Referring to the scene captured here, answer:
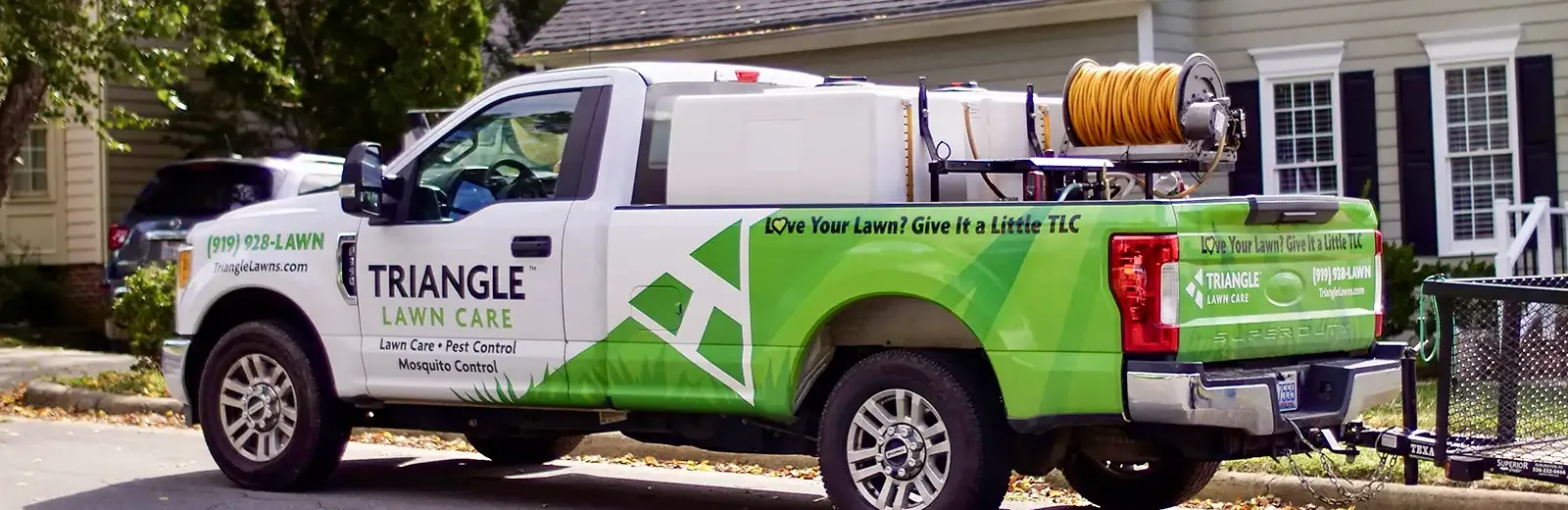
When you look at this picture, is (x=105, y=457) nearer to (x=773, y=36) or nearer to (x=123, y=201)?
Result: (x=773, y=36)

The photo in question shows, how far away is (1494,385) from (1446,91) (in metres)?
8.46

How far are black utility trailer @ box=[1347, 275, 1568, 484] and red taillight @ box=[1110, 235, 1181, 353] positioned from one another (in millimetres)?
1186

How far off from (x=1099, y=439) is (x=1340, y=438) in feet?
3.10

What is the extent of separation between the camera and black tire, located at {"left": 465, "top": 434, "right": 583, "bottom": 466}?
1034 centimetres

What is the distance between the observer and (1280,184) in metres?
16.1

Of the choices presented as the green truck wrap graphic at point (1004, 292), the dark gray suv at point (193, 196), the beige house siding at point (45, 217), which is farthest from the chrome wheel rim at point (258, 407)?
the beige house siding at point (45, 217)

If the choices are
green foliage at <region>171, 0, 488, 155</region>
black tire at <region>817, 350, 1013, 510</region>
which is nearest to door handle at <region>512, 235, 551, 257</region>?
black tire at <region>817, 350, 1013, 510</region>

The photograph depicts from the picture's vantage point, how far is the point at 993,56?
16875 millimetres

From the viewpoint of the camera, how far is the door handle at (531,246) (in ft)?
26.8

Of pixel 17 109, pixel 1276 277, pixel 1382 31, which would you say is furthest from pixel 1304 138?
pixel 17 109

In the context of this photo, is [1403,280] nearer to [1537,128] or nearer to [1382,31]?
[1537,128]

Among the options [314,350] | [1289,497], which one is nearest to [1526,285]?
[1289,497]

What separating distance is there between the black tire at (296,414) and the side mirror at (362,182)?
79 cm

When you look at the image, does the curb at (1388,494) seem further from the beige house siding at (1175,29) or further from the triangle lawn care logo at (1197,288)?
the beige house siding at (1175,29)
